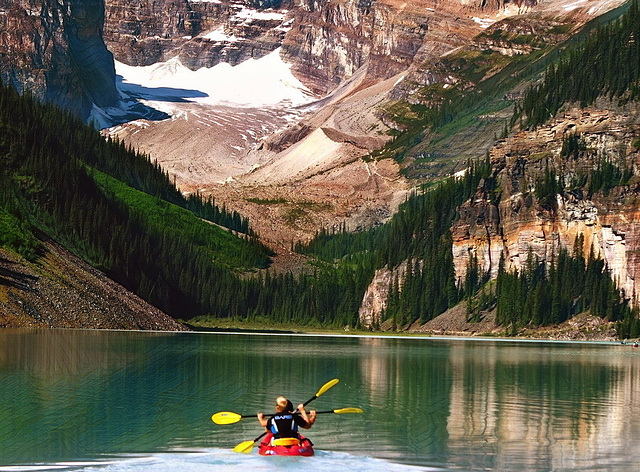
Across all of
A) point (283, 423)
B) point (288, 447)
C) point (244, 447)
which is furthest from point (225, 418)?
point (288, 447)

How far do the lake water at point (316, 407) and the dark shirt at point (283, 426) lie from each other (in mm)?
1228

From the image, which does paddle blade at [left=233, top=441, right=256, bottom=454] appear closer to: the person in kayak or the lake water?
the lake water

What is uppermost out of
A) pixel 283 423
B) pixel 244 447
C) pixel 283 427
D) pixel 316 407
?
pixel 316 407

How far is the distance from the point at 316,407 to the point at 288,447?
18295 mm

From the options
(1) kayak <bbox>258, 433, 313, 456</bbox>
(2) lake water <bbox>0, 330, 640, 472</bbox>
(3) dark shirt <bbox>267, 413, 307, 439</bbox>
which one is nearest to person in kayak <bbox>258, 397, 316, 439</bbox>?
(3) dark shirt <bbox>267, 413, 307, 439</bbox>

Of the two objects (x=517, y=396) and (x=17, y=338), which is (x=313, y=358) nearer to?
(x=17, y=338)

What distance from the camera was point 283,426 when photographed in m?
55.0

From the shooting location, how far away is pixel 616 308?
647 feet

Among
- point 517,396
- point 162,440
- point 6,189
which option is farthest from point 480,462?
point 6,189

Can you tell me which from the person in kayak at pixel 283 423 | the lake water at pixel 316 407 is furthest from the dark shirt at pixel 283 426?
the lake water at pixel 316 407

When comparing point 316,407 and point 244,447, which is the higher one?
point 316,407

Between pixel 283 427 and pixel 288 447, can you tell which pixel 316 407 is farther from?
pixel 288 447

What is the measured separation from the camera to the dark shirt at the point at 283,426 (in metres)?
55.0

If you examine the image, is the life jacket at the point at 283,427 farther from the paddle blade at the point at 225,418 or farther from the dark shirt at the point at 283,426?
the paddle blade at the point at 225,418
